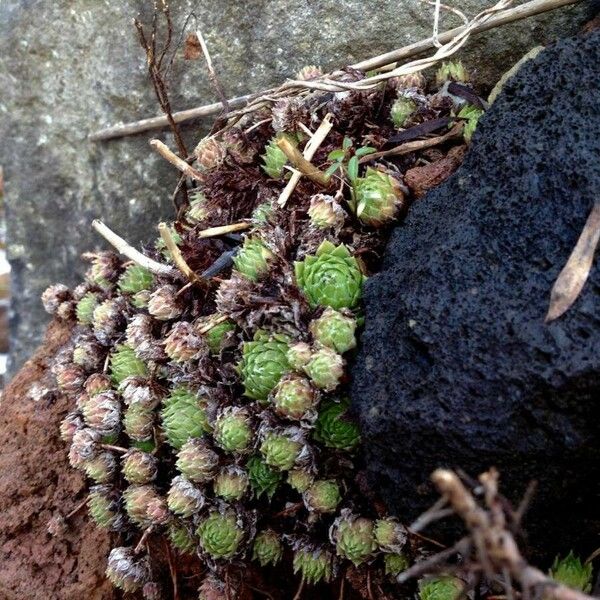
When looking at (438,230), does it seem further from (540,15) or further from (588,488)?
(540,15)

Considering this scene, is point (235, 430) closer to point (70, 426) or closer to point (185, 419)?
point (185, 419)

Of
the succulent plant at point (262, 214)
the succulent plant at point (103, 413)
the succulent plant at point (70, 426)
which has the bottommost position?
the succulent plant at point (70, 426)

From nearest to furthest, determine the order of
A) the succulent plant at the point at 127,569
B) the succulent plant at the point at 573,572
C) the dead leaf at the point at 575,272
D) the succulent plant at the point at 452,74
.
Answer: the dead leaf at the point at 575,272
the succulent plant at the point at 573,572
the succulent plant at the point at 127,569
the succulent plant at the point at 452,74

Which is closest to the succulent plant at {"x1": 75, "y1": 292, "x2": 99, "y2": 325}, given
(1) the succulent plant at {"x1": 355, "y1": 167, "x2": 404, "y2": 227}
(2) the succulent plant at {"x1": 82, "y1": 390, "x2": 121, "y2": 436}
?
(2) the succulent plant at {"x1": 82, "y1": 390, "x2": 121, "y2": 436}

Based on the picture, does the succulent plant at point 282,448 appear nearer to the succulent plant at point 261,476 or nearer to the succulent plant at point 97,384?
the succulent plant at point 261,476

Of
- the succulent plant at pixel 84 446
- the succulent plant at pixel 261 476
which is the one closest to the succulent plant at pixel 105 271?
the succulent plant at pixel 84 446

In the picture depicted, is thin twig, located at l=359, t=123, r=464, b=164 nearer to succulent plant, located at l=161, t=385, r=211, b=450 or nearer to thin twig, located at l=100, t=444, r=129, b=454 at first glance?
succulent plant, located at l=161, t=385, r=211, b=450

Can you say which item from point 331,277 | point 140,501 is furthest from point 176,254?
point 140,501
